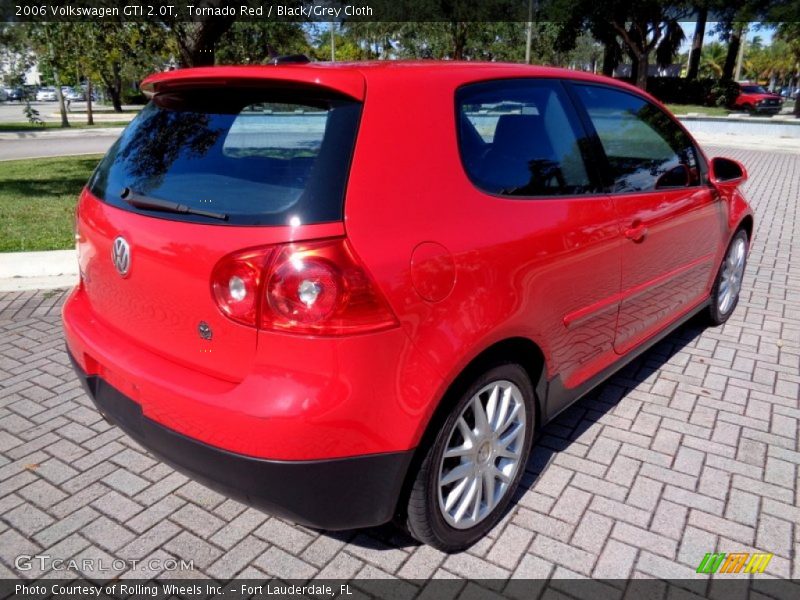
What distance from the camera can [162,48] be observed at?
9.67 metres

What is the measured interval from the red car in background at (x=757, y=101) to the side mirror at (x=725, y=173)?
128 feet

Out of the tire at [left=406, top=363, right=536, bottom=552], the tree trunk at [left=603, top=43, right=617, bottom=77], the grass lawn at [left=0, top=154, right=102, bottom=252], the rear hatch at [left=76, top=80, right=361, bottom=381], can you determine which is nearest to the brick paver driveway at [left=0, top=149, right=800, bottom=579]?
the tire at [left=406, top=363, right=536, bottom=552]

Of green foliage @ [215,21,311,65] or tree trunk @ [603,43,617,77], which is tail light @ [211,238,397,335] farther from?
tree trunk @ [603,43,617,77]

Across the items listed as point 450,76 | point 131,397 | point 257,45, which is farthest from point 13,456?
point 257,45

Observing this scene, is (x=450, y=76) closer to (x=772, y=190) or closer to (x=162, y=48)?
(x=162, y=48)

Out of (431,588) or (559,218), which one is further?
(559,218)

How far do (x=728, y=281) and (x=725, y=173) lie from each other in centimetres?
100

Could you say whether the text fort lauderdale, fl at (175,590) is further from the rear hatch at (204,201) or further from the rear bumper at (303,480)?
the rear hatch at (204,201)

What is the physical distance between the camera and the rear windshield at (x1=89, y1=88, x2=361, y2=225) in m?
1.91

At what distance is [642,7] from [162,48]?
105ft

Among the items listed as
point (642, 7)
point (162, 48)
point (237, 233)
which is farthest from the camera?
point (642, 7)

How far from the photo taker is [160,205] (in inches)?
84.1

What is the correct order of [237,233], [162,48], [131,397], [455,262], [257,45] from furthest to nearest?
[257,45], [162,48], [131,397], [455,262], [237,233]

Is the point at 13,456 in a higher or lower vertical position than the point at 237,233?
lower
